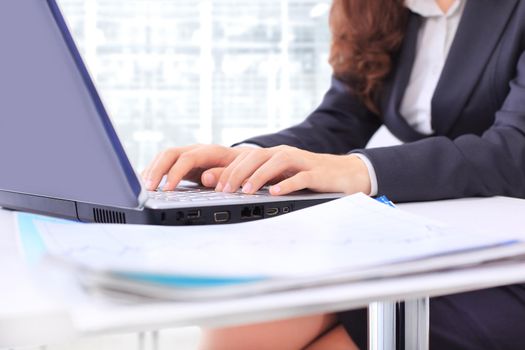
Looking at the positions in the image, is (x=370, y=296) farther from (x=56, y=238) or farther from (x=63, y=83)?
(x=63, y=83)

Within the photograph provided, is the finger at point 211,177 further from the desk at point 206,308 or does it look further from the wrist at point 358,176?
the desk at point 206,308

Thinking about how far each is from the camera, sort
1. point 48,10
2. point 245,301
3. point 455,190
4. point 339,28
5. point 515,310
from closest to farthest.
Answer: point 245,301
point 48,10
point 515,310
point 455,190
point 339,28

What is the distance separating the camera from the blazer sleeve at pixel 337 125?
1178mm

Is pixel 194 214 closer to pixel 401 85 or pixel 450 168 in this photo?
pixel 450 168

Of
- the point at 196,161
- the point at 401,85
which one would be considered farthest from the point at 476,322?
the point at 401,85

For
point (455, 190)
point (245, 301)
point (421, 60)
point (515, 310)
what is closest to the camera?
point (245, 301)

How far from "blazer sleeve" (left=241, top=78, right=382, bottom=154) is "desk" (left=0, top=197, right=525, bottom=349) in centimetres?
80

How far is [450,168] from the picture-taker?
0.75 m

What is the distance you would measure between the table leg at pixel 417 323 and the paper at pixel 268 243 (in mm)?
74

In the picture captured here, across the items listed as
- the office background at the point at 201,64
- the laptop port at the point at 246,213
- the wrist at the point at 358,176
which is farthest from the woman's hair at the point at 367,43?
the office background at the point at 201,64

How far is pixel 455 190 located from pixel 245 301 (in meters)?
0.53

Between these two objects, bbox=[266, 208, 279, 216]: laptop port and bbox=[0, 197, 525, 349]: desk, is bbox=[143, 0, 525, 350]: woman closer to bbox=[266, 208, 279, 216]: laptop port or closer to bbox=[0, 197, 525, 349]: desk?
bbox=[266, 208, 279, 216]: laptop port

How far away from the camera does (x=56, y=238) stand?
0.36 meters

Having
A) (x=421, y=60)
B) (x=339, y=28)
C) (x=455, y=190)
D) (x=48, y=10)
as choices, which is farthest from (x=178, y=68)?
(x=48, y=10)
